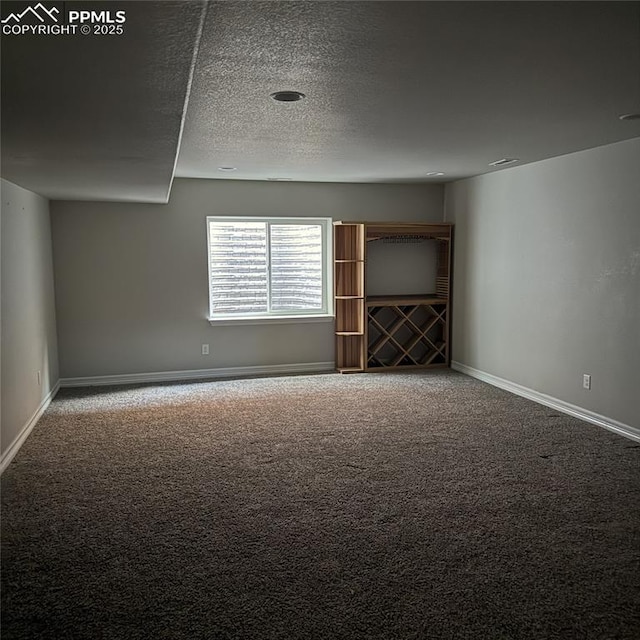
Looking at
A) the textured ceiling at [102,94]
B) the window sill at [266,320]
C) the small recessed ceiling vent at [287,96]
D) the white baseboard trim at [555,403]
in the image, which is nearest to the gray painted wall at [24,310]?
the textured ceiling at [102,94]

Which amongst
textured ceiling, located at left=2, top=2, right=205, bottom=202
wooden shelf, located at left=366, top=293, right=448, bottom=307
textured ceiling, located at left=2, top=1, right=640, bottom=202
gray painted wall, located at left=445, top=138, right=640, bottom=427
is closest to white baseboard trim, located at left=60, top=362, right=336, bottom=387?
wooden shelf, located at left=366, top=293, right=448, bottom=307

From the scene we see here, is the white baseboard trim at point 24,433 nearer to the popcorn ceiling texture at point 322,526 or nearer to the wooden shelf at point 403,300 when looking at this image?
the popcorn ceiling texture at point 322,526

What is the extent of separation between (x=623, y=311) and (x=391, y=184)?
3255 millimetres

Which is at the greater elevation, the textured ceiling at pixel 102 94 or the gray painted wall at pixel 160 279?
the textured ceiling at pixel 102 94

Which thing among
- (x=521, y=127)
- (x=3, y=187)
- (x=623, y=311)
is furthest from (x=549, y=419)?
(x=3, y=187)

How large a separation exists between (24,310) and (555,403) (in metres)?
4.46

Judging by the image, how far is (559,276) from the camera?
16.4ft

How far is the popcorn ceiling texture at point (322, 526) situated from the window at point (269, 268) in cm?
196

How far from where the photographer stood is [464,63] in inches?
94.0

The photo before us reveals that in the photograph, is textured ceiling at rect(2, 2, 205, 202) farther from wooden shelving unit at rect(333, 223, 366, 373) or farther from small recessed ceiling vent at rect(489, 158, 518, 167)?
wooden shelving unit at rect(333, 223, 366, 373)

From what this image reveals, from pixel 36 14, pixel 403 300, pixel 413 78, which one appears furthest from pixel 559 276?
pixel 36 14

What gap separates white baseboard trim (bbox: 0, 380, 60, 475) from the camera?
382 centimetres

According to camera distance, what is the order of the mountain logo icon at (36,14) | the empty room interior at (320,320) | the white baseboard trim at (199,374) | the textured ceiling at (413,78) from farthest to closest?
the white baseboard trim at (199,374), the empty room interior at (320,320), the textured ceiling at (413,78), the mountain logo icon at (36,14)

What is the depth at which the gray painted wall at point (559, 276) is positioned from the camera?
14.1 ft
